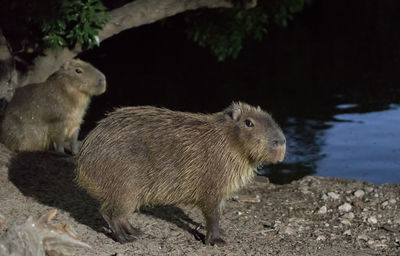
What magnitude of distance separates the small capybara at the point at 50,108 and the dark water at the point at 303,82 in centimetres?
161

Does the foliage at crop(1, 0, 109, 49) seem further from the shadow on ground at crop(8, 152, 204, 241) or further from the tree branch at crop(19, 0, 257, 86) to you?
the shadow on ground at crop(8, 152, 204, 241)

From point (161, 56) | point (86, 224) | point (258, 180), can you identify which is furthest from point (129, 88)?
point (86, 224)

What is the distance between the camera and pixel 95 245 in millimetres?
4734

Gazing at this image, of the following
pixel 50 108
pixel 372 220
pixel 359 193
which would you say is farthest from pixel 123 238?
pixel 50 108

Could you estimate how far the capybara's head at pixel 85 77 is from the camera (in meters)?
7.13

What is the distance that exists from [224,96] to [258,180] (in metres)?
3.94

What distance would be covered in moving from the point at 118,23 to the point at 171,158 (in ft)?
10.9

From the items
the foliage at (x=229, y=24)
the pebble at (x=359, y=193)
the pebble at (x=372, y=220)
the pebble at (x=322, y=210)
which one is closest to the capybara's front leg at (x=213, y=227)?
the pebble at (x=322, y=210)

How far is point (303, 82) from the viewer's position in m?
11.5

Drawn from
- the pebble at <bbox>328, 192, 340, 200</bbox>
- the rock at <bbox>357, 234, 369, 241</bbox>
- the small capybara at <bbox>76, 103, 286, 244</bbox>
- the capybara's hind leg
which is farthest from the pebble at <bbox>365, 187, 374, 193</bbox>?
the capybara's hind leg

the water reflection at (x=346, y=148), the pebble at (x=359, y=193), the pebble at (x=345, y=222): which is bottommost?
the water reflection at (x=346, y=148)

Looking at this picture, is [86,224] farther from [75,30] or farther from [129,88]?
[129,88]

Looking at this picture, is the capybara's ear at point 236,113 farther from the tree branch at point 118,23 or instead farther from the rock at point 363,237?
the tree branch at point 118,23

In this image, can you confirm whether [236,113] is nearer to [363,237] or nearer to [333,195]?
[363,237]
